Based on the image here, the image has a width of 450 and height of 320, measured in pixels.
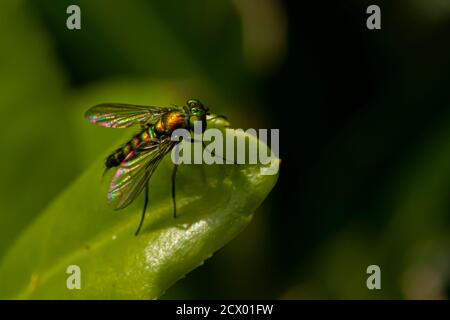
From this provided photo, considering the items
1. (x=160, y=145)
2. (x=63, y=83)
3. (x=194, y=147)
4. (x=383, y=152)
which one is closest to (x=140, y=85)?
(x=63, y=83)

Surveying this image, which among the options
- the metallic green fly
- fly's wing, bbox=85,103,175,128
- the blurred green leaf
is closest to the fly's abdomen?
the metallic green fly

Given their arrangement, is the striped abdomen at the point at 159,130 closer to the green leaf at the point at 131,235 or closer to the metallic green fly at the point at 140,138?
the metallic green fly at the point at 140,138

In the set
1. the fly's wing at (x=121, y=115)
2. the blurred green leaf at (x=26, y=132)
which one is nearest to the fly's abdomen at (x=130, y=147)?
the fly's wing at (x=121, y=115)

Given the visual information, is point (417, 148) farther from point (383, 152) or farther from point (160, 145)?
point (160, 145)

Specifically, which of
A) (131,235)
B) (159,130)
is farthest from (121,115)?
(131,235)
